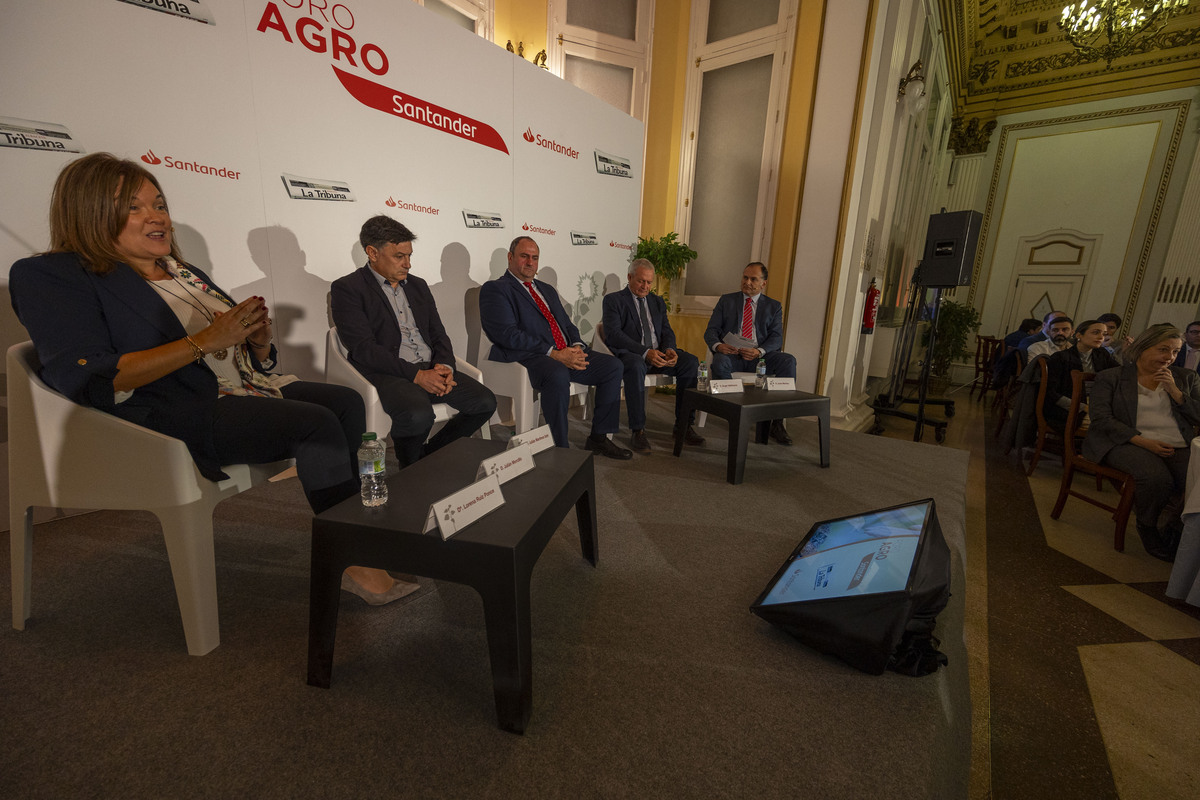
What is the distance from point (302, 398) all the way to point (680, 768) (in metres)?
1.54

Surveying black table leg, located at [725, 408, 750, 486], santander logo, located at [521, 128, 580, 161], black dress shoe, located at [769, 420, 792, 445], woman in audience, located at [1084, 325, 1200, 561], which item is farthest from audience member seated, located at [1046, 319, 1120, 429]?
santander logo, located at [521, 128, 580, 161]

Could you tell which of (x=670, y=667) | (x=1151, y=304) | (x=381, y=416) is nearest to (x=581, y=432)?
(x=381, y=416)

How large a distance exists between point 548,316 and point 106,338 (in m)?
2.03

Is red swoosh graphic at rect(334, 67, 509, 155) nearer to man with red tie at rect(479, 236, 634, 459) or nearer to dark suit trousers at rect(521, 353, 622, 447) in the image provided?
man with red tie at rect(479, 236, 634, 459)

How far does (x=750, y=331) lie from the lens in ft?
11.6

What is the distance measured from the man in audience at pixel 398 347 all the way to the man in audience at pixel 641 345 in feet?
3.22

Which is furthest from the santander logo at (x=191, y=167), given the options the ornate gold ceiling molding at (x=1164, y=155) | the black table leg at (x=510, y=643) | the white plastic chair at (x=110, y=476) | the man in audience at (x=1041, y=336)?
the ornate gold ceiling molding at (x=1164, y=155)

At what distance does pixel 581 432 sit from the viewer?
336cm

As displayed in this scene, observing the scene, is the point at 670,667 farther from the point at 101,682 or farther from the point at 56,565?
the point at 56,565

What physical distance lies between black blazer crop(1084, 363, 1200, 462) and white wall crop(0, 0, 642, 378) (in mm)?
3347

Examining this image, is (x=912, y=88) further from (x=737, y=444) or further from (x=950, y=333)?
(x=950, y=333)

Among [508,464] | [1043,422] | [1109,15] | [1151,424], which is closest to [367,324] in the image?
[508,464]

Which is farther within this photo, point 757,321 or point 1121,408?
point 757,321

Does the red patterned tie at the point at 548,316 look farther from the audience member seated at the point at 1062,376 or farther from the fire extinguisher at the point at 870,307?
the fire extinguisher at the point at 870,307
